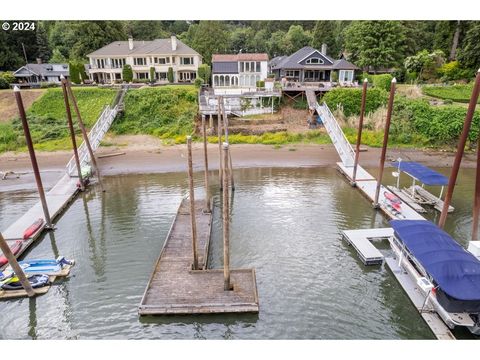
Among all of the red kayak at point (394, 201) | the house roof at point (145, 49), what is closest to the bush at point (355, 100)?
the red kayak at point (394, 201)

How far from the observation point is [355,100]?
131 ft

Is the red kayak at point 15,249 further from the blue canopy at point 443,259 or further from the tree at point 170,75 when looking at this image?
the tree at point 170,75

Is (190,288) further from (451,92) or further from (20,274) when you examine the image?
(451,92)

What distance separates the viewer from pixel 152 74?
51.0m

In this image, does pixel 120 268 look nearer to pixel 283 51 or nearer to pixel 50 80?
pixel 50 80

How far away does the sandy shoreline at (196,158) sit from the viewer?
31.2 metres

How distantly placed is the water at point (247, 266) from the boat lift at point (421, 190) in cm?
165

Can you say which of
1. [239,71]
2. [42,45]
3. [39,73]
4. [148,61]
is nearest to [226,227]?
[239,71]

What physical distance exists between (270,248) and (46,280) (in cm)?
1086

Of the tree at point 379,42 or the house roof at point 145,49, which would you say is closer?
the tree at point 379,42

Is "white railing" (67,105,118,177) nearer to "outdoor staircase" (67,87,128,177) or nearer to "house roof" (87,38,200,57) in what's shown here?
"outdoor staircase" (67,87,128,177)

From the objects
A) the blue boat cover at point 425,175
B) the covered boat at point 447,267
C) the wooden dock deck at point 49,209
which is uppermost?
the blue boat cover at point 425,175

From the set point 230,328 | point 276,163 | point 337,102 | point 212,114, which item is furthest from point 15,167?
point 337,102

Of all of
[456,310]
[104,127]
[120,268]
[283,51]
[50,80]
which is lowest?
[120,268]
